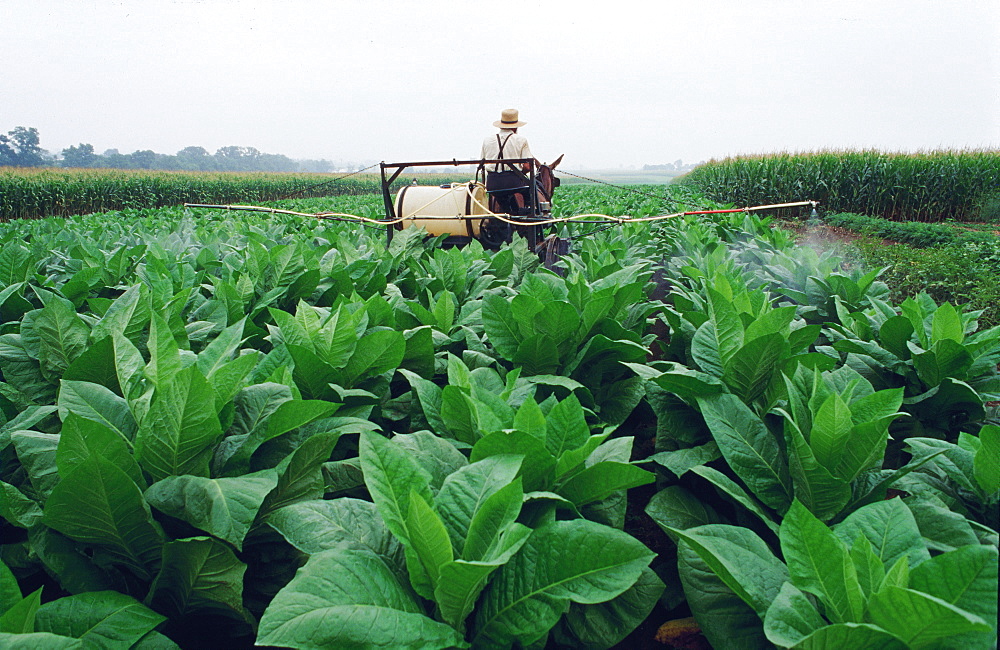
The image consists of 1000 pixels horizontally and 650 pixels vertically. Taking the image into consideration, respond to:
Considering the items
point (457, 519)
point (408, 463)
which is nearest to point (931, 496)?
point (457, 519)

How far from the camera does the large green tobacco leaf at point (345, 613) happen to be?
88cm

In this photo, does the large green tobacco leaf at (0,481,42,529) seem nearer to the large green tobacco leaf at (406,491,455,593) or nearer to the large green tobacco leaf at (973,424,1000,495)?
the large green tobacco leaf at (406,491,455,593)

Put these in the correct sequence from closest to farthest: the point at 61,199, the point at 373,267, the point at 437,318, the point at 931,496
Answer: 1. the point at 931,496
2. the point at 437,318
3. the point at 373,267
4. the point at 61,199

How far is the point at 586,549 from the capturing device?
3.48 feet

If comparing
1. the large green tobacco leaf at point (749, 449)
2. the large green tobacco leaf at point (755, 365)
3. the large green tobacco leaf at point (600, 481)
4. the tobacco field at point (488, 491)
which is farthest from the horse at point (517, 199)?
the large green tobacco leaf at point (600, 481)

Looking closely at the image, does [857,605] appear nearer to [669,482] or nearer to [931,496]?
[931,496]

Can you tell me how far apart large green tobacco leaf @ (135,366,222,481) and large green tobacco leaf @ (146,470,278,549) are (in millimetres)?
100

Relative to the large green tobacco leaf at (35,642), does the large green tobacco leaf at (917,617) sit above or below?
above

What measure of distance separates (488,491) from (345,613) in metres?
0.35

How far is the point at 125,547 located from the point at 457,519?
75cm

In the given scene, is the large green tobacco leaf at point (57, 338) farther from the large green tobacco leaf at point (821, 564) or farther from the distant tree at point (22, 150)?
the distant tree at point (22, 150)

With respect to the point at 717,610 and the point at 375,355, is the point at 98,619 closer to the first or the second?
the point at 375,355

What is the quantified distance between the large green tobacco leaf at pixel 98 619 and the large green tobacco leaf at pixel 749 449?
1379 mm

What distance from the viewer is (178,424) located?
124 centimetres
